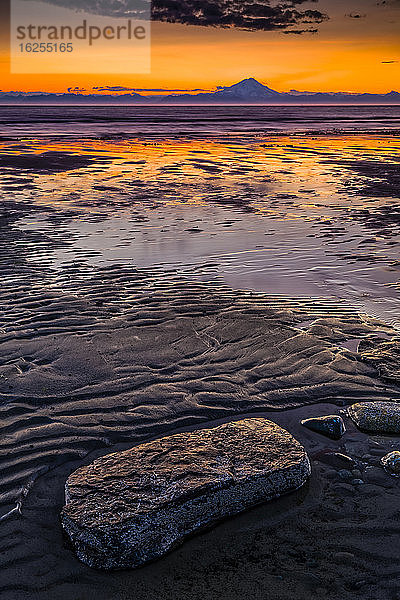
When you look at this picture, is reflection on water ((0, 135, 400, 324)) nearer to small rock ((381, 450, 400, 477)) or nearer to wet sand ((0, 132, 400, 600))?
wet sand ((0, 132, 400, 600))

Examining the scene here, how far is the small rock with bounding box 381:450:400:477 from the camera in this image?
448cm

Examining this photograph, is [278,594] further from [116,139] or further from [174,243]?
[116,139]

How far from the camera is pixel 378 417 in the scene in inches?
201

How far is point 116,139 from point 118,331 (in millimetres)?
36203

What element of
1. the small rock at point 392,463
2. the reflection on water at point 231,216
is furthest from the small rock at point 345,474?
the reflection on water at point 231,216

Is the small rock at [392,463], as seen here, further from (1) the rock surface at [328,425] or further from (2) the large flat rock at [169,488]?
(2) the large flat rock at [169,488]

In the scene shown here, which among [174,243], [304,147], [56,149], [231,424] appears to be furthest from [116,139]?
[231,424]

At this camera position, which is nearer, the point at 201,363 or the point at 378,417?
the point at 378,417

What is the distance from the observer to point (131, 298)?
26.8ft

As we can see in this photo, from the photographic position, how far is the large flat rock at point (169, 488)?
3.52m

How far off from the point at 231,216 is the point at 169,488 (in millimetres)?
10984

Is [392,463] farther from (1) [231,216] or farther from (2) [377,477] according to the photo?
(1) [231,216]

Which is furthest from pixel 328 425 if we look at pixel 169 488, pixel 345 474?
pixel 169 488

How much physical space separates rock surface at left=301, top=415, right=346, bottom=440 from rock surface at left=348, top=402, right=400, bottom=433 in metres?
0.18
